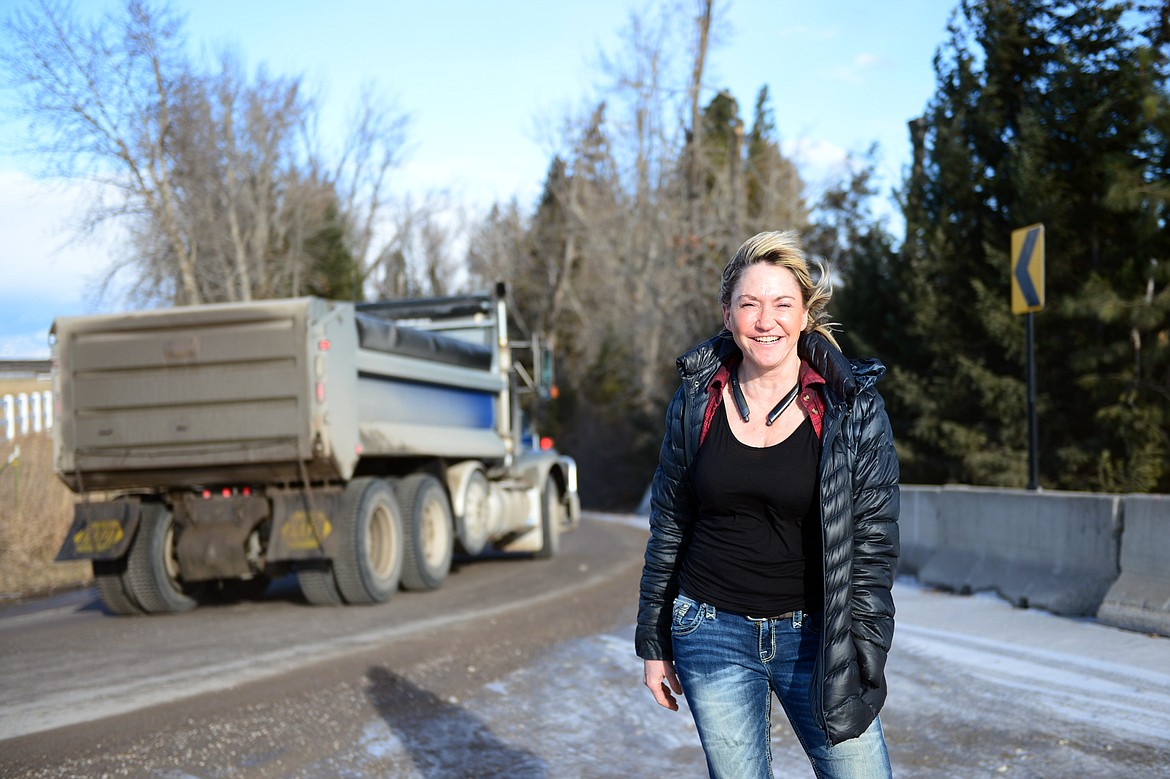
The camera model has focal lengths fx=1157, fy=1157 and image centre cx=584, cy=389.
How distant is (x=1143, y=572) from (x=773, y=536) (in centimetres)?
560

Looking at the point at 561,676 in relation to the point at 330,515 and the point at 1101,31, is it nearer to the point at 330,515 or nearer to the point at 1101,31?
the point at 330,515

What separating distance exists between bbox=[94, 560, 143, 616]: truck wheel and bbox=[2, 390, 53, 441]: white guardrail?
650 centimetres

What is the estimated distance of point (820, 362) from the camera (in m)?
2.98

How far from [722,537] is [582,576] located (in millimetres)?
10068

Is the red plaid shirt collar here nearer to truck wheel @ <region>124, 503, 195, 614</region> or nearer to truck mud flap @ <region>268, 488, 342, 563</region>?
truck mud flap @ <region>268, 488, 342, 563</region>

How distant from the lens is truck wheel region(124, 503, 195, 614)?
10.3m

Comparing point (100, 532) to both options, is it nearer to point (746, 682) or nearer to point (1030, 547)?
point (1030, 547)

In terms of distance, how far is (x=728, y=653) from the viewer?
2.93 meters

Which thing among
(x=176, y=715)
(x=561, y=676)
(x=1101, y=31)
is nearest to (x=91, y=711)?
(x=176, y=715)

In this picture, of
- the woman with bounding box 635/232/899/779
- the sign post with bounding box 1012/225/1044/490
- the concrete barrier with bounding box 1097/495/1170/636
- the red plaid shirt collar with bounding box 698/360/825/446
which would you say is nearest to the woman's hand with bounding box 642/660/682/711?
the woman with bounding box 635/232/899/779

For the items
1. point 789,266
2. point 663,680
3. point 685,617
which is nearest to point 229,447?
point 663,680

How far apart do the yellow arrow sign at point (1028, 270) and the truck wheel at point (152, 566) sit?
7901 millimetres

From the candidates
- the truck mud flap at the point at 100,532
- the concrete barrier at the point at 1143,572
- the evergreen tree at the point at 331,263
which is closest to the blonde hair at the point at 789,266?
the concrete barrier at the point at 1143,572

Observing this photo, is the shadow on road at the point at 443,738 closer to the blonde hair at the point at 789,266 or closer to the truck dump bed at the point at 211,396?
the blonde hair at the point at 789,266
